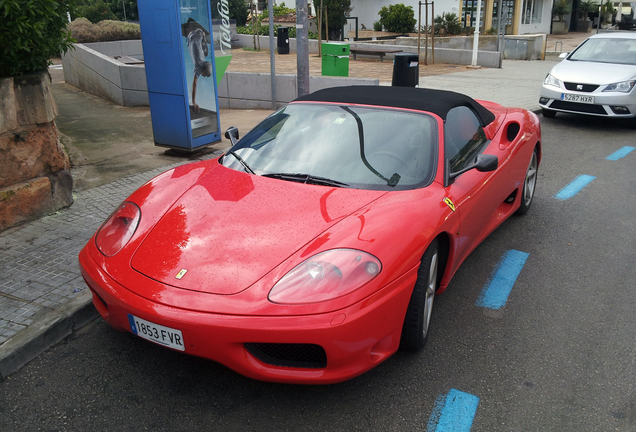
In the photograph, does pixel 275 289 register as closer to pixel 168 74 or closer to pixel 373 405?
pixel 373 405

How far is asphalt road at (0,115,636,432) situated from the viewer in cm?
252

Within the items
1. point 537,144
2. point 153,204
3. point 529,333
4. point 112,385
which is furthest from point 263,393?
point 537,144

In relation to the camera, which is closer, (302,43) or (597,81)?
(302,43)

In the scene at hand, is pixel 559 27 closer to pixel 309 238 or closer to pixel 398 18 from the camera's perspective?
pixel 398 18

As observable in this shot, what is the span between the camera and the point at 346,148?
3.46m

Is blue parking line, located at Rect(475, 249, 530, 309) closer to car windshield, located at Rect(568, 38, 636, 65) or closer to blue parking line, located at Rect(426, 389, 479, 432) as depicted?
blue parking line, located at Rect(426, 389, 479, 432)

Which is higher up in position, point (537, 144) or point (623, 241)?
point (537, 144)

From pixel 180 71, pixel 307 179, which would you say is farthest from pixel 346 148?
pixel 180 71

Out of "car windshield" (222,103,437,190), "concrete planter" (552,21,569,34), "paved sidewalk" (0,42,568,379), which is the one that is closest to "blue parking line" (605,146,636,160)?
"car windshield" (222,103,437,190)

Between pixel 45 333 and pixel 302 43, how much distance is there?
5.68 metres

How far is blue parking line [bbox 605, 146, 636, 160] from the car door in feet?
14.0

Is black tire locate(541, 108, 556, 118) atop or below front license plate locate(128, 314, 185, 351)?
below

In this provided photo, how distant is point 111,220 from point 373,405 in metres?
1.84

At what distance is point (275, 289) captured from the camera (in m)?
2.42
